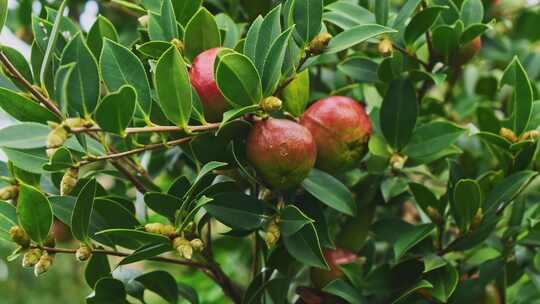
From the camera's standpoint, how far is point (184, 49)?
91 centimetres

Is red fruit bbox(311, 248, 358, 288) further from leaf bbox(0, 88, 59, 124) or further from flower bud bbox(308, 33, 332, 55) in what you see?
leaf bbox(0, 88, 59, 124)

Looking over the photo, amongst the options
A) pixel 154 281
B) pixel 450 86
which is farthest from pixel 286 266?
pixel 450 86

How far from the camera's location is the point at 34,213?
828 millimetres

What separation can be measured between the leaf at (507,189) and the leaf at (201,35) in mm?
449

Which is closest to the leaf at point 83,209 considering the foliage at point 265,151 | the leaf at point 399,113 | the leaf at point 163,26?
the foliage at point 265,151

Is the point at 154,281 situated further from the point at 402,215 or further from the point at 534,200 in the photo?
the point at 534,200

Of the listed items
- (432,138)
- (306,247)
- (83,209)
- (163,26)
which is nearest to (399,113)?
(432,138)

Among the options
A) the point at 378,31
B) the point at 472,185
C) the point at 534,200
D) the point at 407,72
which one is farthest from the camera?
the point at 534,200

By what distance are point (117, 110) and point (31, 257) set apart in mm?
235

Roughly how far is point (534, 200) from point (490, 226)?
423 millimetres

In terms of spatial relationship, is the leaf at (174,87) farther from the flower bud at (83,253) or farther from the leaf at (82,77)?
the flower bud at (83,253)

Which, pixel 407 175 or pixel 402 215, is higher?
pixel 407 175

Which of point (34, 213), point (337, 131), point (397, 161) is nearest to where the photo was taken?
point (34, 213)

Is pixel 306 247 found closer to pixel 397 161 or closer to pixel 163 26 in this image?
pixel 397 161
